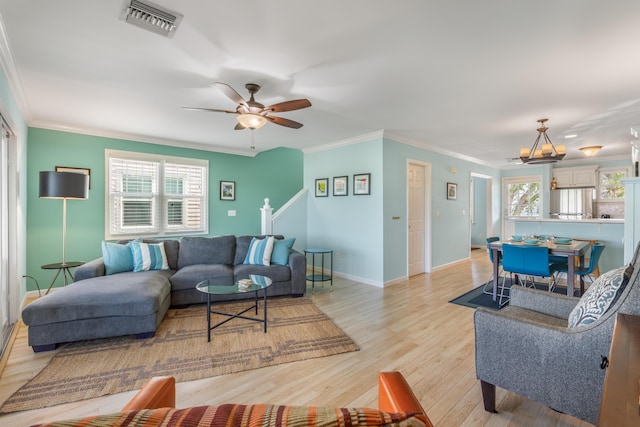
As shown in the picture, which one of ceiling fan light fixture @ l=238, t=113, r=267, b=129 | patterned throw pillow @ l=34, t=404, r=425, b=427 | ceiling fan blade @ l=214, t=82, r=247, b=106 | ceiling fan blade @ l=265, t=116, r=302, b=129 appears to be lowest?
patterned throw pillow @ l=34, t=404, r=425, b=427

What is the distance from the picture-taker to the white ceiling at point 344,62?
183 centimetres

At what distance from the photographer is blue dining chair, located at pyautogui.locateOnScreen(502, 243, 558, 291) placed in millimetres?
3379

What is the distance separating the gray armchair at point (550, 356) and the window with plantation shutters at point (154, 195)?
5.04m

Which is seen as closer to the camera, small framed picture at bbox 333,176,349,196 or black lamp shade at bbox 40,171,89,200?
black lamp shade at bbox 40,171,89,200

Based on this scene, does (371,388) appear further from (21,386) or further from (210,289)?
(21,386)

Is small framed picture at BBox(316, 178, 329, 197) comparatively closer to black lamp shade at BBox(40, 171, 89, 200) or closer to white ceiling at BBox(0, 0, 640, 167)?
white ceiling at BBox(0, 0, 640, 167)

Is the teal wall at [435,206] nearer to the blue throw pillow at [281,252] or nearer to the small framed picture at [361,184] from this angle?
the small framed picture at [361,184]

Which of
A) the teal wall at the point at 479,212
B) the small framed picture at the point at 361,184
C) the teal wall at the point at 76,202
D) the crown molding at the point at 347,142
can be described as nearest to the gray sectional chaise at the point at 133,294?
the teal wall at the point at 76,202

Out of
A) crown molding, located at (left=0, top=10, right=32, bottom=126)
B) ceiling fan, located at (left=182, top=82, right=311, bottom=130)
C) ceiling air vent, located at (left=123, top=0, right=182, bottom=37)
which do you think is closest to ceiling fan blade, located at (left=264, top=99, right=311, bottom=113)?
ceiling fan, located at (left=182, top=82, right=311, bottom=130)

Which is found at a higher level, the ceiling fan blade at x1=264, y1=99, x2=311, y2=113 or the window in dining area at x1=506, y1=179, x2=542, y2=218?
the ceiling fan blade at x1=264, y1=99, x2=311, y2=113

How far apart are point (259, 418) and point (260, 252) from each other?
374 cm

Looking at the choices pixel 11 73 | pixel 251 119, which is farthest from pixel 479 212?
pixel 11 73

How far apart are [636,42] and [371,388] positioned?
3.07m

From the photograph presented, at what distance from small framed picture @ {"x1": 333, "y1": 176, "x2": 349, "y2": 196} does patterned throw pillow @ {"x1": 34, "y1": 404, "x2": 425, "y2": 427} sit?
186 inches
